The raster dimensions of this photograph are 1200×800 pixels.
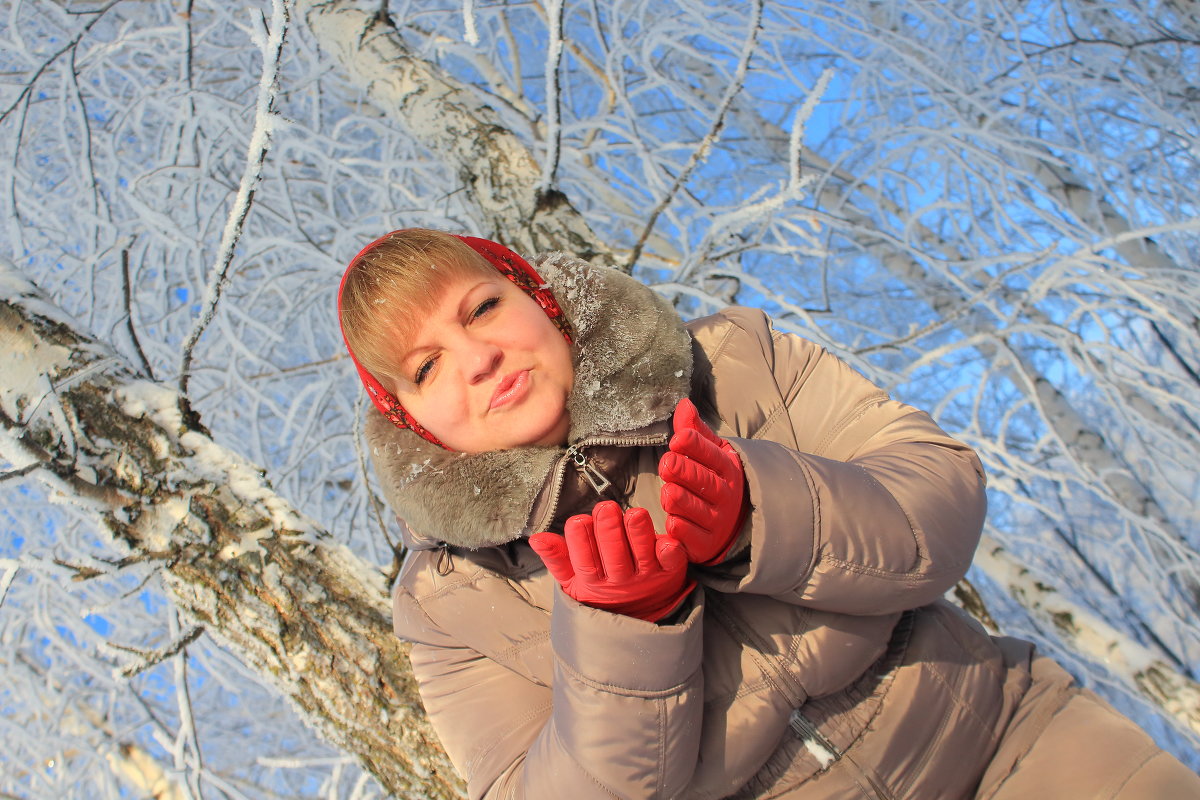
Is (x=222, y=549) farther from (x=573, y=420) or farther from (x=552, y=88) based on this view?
(x=552, y=88)

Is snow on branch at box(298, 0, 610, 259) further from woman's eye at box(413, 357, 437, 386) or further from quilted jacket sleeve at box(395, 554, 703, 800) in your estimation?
quilted jacket sleeve at box(395, 554, 703, 800)

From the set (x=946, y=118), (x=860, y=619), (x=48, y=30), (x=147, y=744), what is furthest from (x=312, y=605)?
(x=48, y=30)

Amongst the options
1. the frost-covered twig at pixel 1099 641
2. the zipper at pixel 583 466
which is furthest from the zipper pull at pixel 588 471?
the frost-covered twig at pixel 1099 641

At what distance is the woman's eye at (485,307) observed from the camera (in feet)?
3.74

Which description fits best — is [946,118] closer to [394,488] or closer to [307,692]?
[394,488]

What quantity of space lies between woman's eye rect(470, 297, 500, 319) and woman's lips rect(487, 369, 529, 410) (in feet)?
0.38

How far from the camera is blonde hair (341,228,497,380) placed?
1.11 meters

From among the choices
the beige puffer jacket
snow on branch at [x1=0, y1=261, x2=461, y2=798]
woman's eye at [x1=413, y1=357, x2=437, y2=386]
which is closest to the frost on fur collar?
the beige puffer jacket

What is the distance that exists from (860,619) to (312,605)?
101cm

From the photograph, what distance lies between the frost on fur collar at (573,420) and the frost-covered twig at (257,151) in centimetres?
46

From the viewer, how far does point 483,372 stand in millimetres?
1077

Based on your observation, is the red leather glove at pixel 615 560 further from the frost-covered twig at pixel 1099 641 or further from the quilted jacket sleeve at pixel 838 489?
the frost-covered twig at pixel 1099 641

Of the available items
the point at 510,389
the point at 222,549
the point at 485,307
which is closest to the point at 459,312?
the point at 485,307

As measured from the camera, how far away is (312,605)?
1414 millimetres
